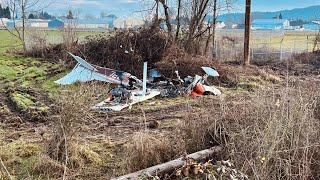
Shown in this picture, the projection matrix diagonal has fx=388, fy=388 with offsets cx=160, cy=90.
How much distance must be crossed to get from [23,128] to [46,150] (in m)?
2.29

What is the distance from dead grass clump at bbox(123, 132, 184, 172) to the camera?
446 centimetres

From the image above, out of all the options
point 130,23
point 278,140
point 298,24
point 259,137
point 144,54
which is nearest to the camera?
point 278,140

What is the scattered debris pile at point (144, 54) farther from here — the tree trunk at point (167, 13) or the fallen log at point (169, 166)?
the fallen log at point (169, 166)

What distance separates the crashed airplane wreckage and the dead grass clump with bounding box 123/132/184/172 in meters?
3.97

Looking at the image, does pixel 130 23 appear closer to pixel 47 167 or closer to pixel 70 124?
pixel 70 124

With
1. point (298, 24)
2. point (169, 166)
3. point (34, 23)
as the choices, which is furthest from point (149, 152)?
point (298, 24)

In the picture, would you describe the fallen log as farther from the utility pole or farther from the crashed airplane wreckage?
the utility pole

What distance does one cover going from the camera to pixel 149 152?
455 cm

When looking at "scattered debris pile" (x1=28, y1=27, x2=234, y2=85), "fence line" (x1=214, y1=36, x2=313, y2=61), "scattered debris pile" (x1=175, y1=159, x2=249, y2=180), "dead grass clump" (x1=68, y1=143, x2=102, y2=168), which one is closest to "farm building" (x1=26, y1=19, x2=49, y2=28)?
"scattered debris pile" (x1=28, y1=27, x2=234, y2=85)

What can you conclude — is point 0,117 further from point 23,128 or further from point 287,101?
point 287,101

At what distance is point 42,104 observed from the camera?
8680mm

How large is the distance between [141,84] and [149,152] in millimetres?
6379

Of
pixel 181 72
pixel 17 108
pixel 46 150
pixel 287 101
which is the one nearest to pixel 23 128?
pixel 17 108

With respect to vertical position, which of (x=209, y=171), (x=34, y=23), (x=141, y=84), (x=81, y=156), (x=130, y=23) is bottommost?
(x=81, y=156)
